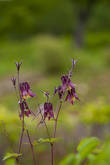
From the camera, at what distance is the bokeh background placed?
3.84 m

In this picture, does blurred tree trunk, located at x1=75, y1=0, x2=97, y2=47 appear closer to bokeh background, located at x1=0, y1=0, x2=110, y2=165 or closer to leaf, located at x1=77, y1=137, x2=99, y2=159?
bokeh background, located at x1=0, y1=0, x2=110, y2=165

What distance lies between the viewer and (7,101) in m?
9.27

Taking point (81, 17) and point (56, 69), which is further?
point (81, 17)

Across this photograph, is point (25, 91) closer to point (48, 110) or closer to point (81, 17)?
point (48, 110)

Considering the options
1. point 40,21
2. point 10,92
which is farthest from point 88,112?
point 40,21

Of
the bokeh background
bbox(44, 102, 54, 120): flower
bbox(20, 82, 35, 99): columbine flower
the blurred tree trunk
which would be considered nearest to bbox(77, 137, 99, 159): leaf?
the bokeh background

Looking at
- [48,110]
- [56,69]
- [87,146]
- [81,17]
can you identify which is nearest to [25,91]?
[48,110]

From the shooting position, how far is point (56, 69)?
13.6 meters

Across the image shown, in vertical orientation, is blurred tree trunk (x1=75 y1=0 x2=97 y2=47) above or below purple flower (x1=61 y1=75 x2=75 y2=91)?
above

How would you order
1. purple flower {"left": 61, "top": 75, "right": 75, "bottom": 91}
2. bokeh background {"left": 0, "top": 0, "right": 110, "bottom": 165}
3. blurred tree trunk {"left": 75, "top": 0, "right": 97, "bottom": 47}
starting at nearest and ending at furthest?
purple flower {"left": 61, "top": 75, "right": 75, "bottom": 91} → bokeh background {"left": 0, "top": 0, "right": 110, "bottom": 165} → blurred tree trunk {"left": 75, "top": 0, "right": 97, "bottom": 47}

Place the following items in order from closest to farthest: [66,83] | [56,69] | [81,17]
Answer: [66,83] < [56,69] < [81,17]

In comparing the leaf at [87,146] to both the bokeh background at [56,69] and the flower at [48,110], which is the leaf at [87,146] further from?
the flower at [48,110]

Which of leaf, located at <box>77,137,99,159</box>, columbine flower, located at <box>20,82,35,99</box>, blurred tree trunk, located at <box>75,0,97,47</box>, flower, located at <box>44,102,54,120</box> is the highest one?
blurred tree trunk, located at <box>75,0,97,47</box>

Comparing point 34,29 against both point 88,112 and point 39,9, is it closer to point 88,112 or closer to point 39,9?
point 39,9
